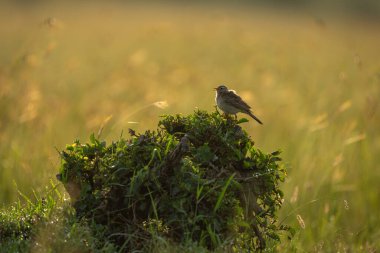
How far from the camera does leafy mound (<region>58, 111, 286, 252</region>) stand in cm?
466

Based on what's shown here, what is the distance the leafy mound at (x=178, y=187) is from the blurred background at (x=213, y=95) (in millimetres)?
465

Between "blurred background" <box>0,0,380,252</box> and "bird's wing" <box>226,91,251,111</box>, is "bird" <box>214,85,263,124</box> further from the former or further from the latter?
"blurred background" <box>0,0,380,252</box>

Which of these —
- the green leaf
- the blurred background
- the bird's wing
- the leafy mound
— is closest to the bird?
the bird's wing

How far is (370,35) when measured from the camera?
2791 cm

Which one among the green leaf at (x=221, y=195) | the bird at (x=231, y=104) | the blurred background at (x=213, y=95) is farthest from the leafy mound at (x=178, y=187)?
the bird at (x=231, y=104)

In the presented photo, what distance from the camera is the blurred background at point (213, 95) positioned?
7961 millimetres

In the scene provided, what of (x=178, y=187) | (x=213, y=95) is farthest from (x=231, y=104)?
(x=213, y=95)

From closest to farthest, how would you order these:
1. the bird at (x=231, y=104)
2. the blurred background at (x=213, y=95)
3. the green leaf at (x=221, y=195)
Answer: the green leaf at (x=221, y=195) → the bird at (x=231, y=104) → the blurred background at (x=213, y=95)

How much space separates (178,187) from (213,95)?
778cm

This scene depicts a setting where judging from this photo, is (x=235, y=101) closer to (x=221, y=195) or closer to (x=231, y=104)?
(x=231, y=104)

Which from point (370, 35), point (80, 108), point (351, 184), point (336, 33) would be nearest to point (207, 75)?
point (80, 108)

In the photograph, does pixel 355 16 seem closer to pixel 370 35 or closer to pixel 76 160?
pixel 370 35

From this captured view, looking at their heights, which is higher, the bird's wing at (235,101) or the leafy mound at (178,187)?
the bird's wing at (235,101)

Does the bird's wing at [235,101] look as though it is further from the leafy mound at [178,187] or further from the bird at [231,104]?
the leafy mound at [178,187]
